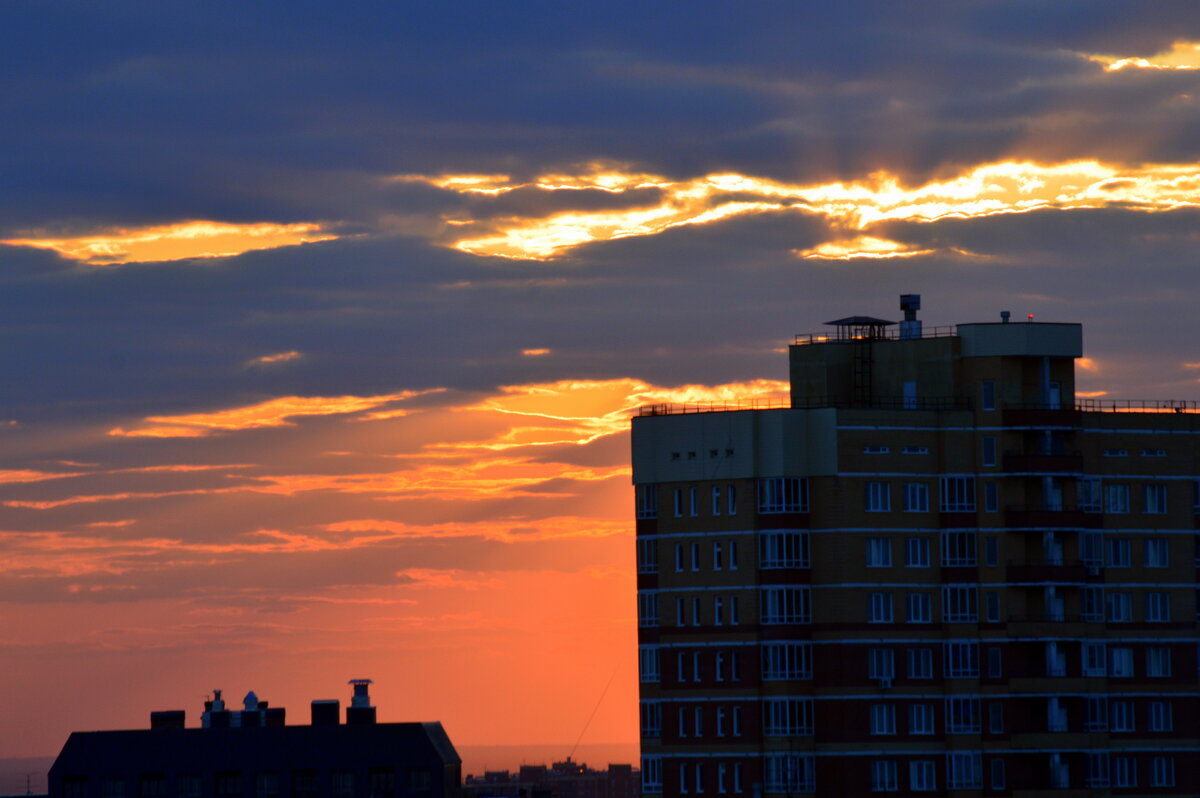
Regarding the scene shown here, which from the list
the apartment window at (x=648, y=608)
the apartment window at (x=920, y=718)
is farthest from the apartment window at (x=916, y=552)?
the apartment window at (x=648, y=608)

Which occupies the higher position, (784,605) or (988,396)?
(988,396)

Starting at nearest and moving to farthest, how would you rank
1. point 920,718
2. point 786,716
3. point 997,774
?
point 786,716 → point 997,774 → point 920,718

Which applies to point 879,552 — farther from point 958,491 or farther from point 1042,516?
point 1042,516

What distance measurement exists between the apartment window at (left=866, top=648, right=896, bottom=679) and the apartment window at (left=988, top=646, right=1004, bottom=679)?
8.40 m

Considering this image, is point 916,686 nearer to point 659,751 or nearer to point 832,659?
point 832,659

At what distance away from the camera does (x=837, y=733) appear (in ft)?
629

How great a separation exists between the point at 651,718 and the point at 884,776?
20.0 metres

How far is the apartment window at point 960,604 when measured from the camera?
19712 centimetres

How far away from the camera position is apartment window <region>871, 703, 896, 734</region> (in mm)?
192750

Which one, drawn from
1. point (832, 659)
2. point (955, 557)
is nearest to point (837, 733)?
point (832, 659)

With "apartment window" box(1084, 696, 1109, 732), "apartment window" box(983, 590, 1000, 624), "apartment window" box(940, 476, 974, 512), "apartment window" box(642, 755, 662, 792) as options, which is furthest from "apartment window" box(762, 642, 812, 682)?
"apartment window" box(1084, 696, 1109, 732)

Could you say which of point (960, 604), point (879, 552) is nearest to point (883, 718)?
point (960, 604)

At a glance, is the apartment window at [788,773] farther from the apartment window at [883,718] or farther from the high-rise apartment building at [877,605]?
the apartment window at [883,718]

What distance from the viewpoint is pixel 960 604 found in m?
197
